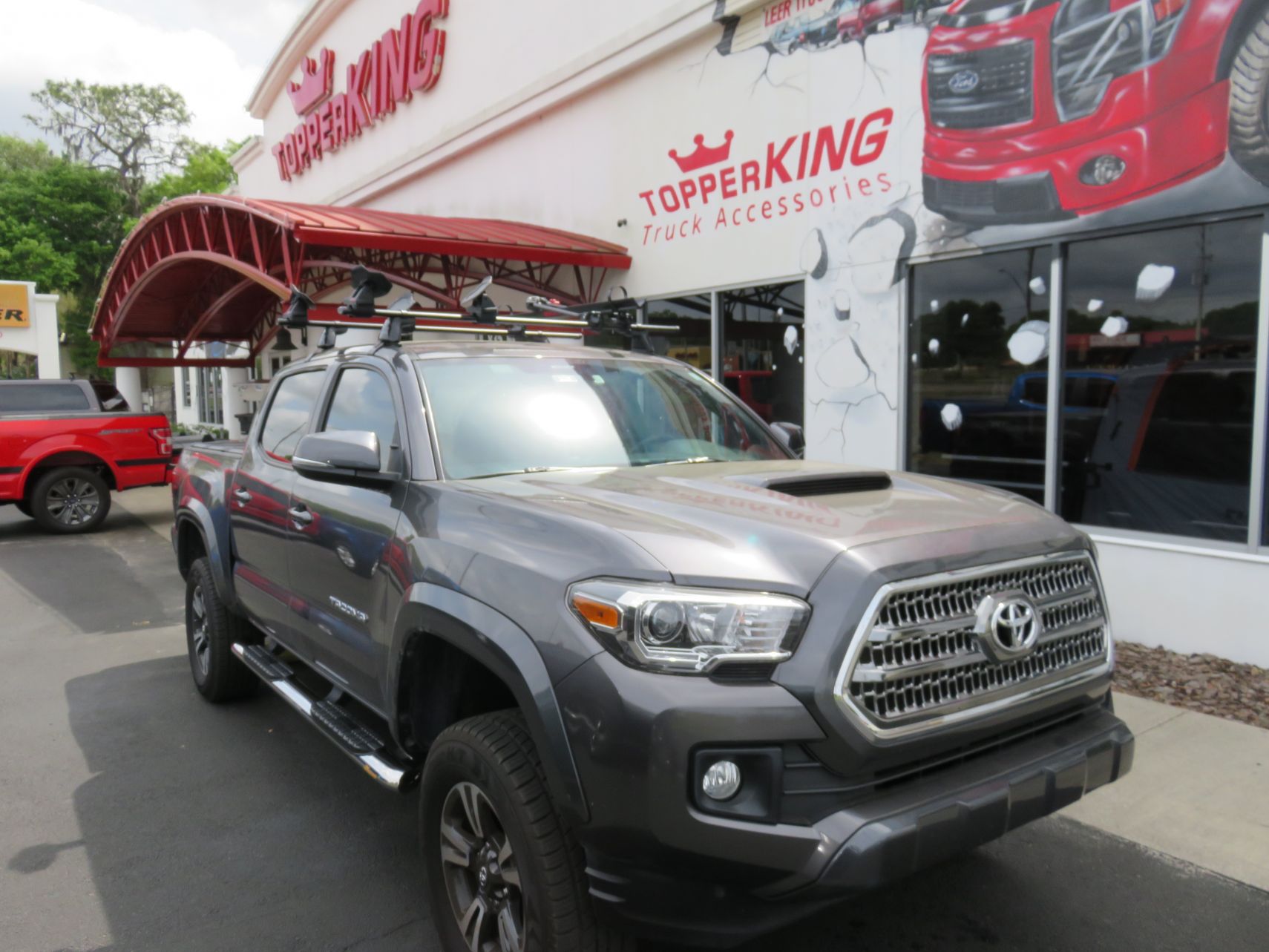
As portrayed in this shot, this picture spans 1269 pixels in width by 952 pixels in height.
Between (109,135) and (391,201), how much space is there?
42291 mm

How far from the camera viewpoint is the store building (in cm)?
573

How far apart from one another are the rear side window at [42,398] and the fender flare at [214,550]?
8.14m

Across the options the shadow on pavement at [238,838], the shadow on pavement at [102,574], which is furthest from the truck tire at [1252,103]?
the shadow on pavement at [102,574]

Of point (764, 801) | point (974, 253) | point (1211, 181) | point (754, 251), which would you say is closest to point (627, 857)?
point (764, 801)

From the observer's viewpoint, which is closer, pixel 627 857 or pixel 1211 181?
pixel 627 857

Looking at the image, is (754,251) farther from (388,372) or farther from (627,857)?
(627,857)

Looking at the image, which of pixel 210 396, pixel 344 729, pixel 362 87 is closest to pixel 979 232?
pixel 344 729

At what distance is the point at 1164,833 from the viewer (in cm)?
368

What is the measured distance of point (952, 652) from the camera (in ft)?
→ 7.65

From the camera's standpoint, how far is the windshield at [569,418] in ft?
11.0

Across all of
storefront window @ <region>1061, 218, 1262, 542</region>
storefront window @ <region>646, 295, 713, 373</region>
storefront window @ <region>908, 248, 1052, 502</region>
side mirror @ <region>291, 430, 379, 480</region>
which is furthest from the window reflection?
side mirror @ <region>291, 430, 379, 480</region>

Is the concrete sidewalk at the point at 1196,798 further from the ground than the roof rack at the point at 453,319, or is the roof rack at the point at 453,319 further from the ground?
the roof rack at the point at 453,319

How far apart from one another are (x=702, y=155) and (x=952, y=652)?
8181 millimetres

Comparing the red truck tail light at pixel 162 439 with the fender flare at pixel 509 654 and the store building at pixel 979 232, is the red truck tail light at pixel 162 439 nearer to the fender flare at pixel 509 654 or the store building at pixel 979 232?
the store building at pixel 979 232
